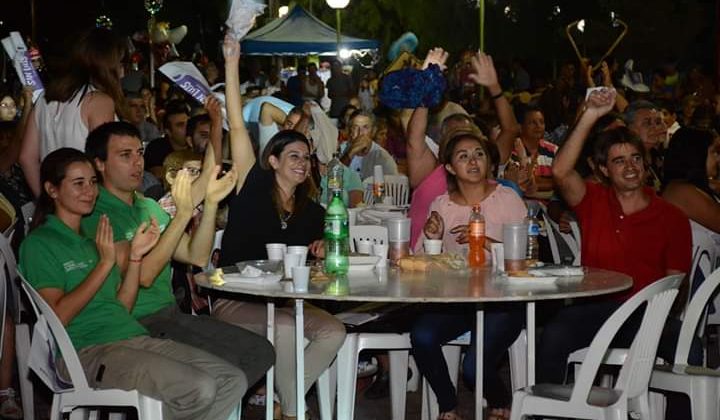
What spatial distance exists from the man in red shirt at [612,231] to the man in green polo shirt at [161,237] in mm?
1361

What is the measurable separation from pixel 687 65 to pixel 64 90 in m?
18.9

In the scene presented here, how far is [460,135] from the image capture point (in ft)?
A: 20.9

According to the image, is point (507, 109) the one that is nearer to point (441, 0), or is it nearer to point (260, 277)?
point (260, 277)

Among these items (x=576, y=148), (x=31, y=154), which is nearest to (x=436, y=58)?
(x=576, y=148)

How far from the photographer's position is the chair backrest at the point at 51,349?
4582 mm

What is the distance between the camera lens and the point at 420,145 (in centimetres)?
744

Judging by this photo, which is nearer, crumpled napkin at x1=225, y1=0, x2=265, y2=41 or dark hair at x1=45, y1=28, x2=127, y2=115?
dark hair at x1=45, y1=28, x2=127, y2=115

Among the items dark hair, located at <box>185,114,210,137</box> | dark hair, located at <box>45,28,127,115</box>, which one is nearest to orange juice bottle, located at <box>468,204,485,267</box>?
dark hair, located at <box>45,28,127,115</box>

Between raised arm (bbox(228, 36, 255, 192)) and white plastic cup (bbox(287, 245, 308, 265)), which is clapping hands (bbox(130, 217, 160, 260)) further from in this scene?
raised arm (bbox(228, 36, 255, 192))

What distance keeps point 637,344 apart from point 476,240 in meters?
1.11

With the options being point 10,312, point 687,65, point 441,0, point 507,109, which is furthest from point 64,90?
point 441,0

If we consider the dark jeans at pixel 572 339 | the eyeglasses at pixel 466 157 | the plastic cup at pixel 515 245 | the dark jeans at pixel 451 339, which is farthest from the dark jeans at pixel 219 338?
the eyeglasses at pixel 466 157

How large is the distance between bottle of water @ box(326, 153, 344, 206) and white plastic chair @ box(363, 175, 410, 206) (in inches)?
24.0

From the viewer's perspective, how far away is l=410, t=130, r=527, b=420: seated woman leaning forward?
5.81 meters
